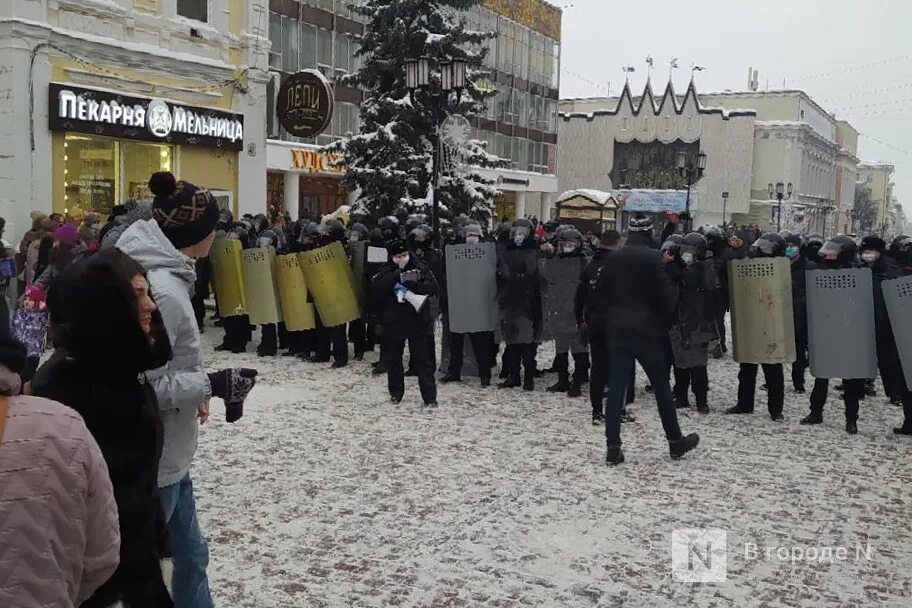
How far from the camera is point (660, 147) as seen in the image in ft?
235

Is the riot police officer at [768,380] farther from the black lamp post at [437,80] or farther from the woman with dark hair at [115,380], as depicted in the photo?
the woman with dark hair at [115,380]

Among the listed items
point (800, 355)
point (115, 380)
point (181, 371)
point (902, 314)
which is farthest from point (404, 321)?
point (115, 380)

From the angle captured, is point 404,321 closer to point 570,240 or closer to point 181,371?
point 570,240

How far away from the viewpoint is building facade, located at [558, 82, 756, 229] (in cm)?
7006

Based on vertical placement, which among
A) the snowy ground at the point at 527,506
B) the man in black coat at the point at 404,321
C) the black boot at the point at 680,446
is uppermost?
the man in black coat at the point at 404,321

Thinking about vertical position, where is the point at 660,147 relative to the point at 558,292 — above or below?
above

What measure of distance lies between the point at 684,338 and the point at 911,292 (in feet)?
6.95

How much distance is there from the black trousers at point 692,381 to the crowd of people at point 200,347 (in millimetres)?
15

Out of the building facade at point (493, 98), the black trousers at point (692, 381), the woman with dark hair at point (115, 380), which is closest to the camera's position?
the woman with dark hair at point (115, 380)

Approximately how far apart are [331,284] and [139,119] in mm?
8759

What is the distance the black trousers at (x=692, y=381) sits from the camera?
9.06m

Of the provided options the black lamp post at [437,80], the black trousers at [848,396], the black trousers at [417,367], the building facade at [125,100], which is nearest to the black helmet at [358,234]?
the black lamp post at [437,80]

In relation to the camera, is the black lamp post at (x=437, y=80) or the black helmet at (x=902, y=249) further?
the black lamp post at (x=437, y=80)

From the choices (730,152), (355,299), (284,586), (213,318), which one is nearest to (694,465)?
(284,586)
